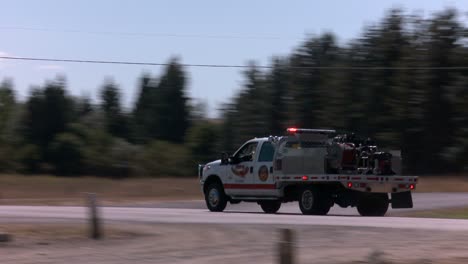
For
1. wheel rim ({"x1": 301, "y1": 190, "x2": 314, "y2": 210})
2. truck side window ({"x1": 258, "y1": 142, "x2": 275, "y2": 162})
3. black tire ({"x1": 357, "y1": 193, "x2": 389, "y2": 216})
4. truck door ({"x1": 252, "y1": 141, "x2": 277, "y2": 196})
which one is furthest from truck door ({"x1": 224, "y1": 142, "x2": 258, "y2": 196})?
black tire ({"x1": 357, "y1": 193, "x2": 389, "y2": 216})

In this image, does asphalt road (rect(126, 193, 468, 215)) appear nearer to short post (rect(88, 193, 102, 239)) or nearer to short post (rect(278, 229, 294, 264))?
short post (rect(88, 193, 102, 239))

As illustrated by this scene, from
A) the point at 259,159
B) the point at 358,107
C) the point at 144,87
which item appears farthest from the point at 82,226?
the point at 144,87

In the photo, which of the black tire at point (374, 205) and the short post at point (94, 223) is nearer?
the short post at point (94, 223)

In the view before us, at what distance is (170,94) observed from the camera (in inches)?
4075

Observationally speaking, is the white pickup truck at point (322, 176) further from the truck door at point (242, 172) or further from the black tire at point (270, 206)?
the black tire at point (270, 206)

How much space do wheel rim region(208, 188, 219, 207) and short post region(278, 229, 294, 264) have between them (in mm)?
18389

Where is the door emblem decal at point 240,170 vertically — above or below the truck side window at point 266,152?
below

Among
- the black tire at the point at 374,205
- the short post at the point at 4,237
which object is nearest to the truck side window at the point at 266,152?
the black tire at the point at 374,205

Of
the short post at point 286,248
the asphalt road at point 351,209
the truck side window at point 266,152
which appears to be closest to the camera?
the short post at point 286,248

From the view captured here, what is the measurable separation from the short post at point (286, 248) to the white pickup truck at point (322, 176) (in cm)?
1476

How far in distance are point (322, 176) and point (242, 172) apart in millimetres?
3373

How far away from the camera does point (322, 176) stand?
2369 centimetres

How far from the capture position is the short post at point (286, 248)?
865 centimetres

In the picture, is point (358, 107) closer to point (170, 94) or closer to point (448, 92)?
point (448, 92)
